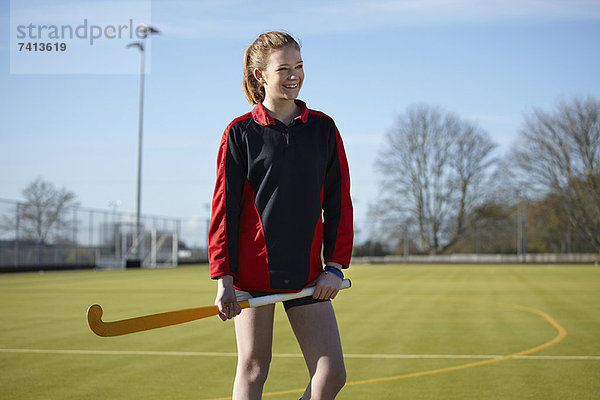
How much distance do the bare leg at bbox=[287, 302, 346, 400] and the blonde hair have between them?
1.02 m

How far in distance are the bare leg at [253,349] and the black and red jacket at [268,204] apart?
15 centimetres

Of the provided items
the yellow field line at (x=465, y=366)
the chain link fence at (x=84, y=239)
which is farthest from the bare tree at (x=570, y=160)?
the yellow field line at (x=465, y=366)

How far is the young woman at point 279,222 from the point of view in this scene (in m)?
3.06

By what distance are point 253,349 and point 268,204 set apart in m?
0.65

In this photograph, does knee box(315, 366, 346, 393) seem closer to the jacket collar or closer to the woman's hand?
the woman's hand

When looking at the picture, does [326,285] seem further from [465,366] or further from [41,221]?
[41,221]

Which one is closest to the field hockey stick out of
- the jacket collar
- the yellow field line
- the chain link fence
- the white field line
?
the jacket collar

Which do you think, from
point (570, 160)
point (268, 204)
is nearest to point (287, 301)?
point (268, 204)

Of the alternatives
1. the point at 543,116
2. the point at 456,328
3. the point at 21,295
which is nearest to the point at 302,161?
the point at 456,328

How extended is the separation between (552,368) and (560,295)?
10231mm

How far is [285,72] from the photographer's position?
125 inches

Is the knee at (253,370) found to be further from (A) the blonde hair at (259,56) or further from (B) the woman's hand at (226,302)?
(A) the blonde hair at (259,56)

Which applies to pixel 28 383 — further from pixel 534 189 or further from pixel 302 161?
pixel 534 189

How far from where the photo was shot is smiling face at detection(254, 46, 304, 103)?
125 inches
